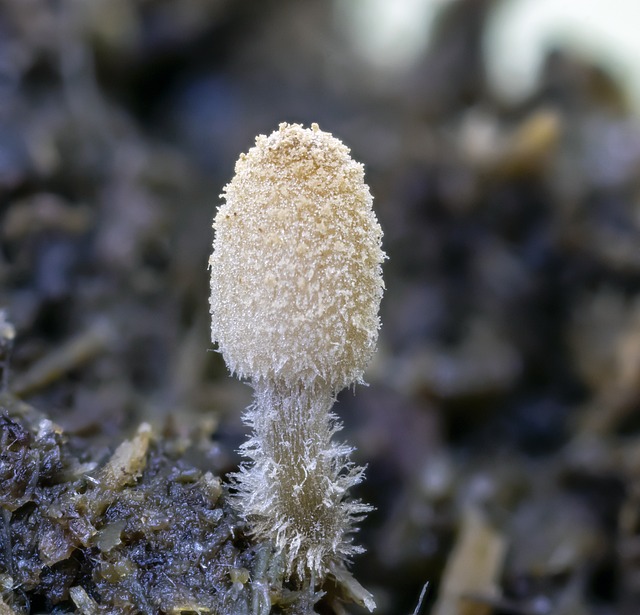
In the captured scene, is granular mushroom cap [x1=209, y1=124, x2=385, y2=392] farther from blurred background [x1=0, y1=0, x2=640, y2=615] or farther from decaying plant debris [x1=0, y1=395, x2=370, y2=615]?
blurred background [x1=0, y1=0, x2=640, y2=615]

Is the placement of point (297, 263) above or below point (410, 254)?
below

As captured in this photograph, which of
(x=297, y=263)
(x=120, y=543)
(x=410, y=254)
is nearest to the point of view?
(x=297, y=263)

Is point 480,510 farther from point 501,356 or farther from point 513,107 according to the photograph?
point 513,107

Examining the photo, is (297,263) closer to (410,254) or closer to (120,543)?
(120,543)

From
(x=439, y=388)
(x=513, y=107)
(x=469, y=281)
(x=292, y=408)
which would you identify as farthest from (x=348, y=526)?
(x=513, y=107)

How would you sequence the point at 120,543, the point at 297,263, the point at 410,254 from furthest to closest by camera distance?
the point at 410,254
the point at 120,543
the point at 297,263

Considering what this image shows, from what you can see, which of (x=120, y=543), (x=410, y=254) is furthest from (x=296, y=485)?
(x=410, y=254)
